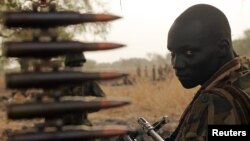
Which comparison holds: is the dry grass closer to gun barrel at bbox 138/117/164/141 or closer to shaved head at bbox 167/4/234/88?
gun barrel at bbox 138/117/164/141

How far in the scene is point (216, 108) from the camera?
306 cm

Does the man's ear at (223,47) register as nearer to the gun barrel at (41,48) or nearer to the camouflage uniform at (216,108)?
the camouflage uniform at (216,108)

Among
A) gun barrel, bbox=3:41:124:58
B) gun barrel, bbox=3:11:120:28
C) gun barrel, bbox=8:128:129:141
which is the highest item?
gun barrel, bbox=3:11:120:28

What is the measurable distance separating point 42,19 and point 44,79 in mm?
181

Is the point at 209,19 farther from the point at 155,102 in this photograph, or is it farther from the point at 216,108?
the point at 155,102

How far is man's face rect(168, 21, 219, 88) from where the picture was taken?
10.5 feet

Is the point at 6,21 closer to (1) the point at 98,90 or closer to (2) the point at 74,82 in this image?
(2) the point at 74,82

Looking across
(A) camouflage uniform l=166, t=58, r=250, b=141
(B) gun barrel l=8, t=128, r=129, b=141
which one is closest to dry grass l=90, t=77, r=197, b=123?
(A) camouflage uniform l=166, t=58, r=250, b=141

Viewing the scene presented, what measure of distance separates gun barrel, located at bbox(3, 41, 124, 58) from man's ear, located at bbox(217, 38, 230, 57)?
1.58 m

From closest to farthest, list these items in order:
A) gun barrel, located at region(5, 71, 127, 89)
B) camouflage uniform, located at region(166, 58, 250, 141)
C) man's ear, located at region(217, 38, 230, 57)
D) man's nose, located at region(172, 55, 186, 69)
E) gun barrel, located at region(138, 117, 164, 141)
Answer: gun barrel, located at region(5, 71, 127, 89) → camouflage uniform, located at region(166, 58, 250, 141) → man's nose, located at region(172, 55, 186, 69) → man's ear, located at region(217, 38, 230, 57) → gun barrel, located at region(138, 117, 164, 141)

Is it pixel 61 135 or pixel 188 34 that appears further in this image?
pixel 188 34

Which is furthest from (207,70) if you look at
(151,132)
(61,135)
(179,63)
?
(61,135)

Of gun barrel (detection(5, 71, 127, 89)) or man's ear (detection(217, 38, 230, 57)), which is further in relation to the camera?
man's ear (detection(217, 38, 230, 57))

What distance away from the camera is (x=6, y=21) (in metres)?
1.78
